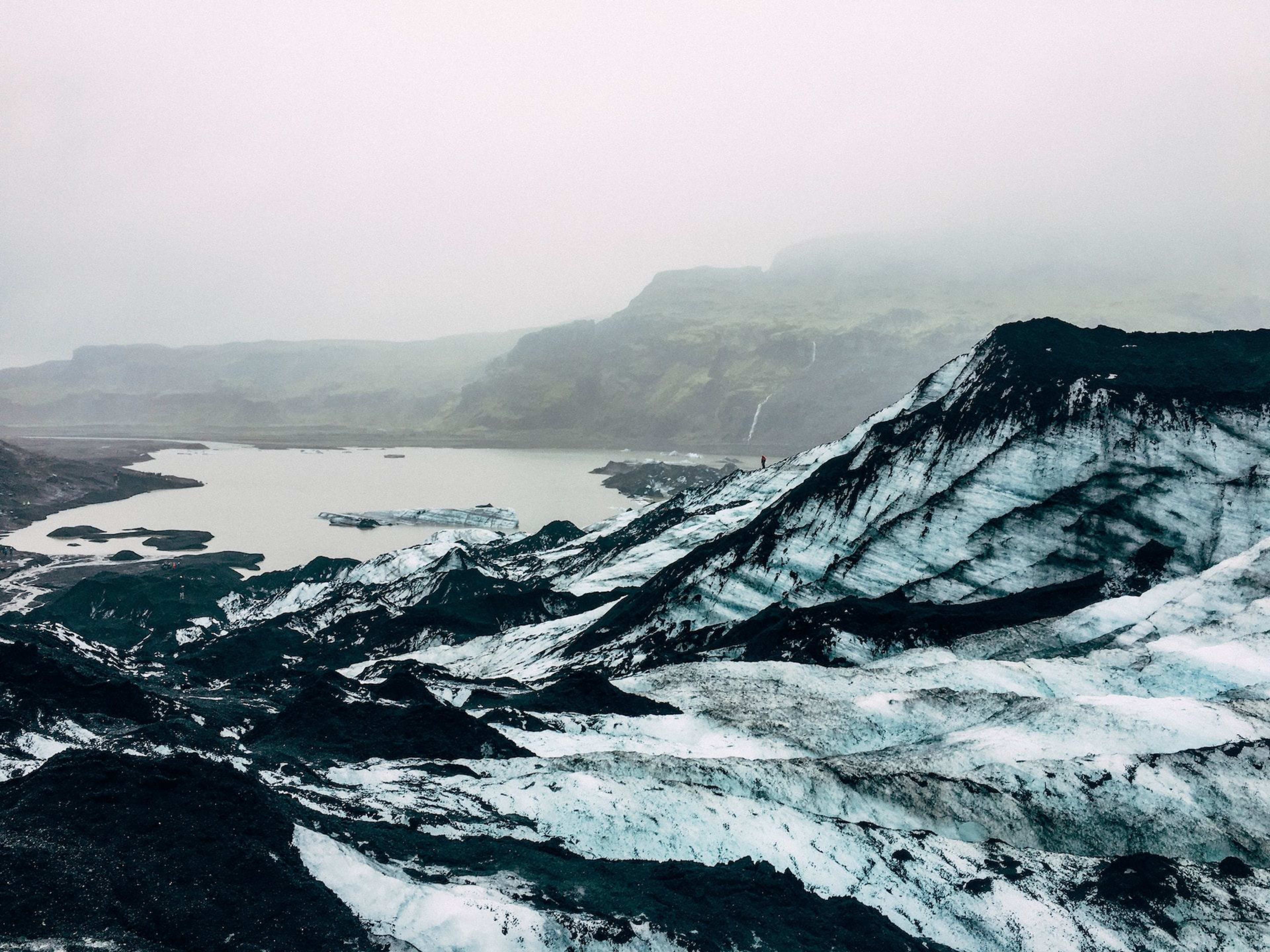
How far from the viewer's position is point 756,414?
179 meters

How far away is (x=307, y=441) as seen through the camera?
17425cm

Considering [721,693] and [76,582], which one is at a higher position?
[721,693]

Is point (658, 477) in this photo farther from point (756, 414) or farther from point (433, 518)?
point (756, 414)

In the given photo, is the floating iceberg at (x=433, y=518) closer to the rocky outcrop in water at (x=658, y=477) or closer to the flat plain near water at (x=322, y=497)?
the flat plain near water at (x=322, y=497)

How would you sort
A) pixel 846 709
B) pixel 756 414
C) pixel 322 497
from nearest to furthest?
pixel 846 709, pixel 322 497, pixel 756 414

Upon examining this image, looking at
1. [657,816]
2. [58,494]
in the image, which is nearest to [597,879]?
[657,816]

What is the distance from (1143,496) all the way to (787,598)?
11.9m

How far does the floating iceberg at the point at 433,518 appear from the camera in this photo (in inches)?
2992

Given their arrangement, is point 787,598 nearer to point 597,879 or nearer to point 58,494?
point 597,879

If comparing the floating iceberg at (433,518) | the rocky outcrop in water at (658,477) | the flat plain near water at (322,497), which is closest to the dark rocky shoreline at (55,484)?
the flat plain near water at (322,497)

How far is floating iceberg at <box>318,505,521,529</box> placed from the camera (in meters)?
76.0

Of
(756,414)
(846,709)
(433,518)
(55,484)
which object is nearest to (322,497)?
(433,518)

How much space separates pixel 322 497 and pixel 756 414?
10585 centimetres

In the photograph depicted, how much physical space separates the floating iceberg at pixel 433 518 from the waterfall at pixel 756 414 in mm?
98844
